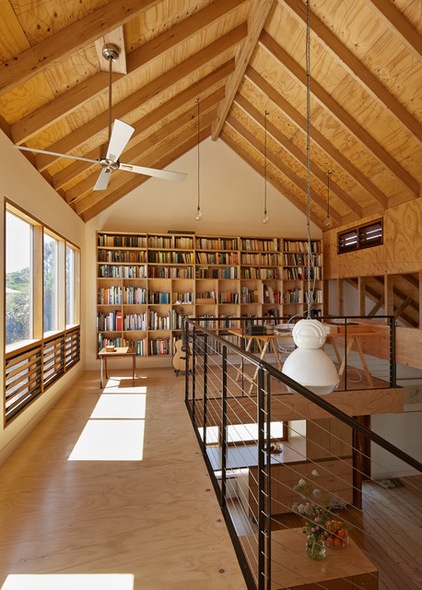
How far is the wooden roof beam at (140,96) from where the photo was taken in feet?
11.1

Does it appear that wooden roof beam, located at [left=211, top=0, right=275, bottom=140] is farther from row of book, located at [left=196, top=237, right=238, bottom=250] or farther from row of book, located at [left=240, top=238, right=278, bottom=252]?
row of book, located at [left=240, top=238, right=278, bottom=252]

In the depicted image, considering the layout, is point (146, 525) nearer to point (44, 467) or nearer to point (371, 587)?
point (44, 467)

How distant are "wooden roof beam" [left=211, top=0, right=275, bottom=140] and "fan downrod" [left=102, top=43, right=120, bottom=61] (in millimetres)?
1672

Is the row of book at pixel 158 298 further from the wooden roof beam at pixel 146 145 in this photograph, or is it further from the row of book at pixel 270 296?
the wooden roof beam at pixel 146 145

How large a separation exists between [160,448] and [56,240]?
3.21 metres

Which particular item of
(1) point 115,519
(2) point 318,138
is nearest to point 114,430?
(1) point 115,519

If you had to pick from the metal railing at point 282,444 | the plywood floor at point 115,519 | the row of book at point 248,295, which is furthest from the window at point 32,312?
the row of book at point 248,295

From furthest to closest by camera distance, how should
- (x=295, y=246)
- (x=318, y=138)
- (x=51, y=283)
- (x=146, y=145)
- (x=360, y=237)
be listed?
(x=295, y=246) < (x=360, y=237) < (x=318, y=138) < (x=146, y=145) < (x=51, y=283)

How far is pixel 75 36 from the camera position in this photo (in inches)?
90.9

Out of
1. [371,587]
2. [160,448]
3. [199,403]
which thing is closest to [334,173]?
[199,403]

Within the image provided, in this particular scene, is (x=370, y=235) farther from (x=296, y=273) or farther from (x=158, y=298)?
(x=158, y=298)

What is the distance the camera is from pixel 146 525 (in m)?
1.90

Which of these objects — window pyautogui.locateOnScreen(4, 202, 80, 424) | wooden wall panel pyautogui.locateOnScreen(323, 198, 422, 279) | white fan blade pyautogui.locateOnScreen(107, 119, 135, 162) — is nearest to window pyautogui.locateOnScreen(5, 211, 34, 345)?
window pyautogui.locateOnScreen(4, 202, 80, 424)

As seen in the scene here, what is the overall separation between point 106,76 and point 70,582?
143 inches
